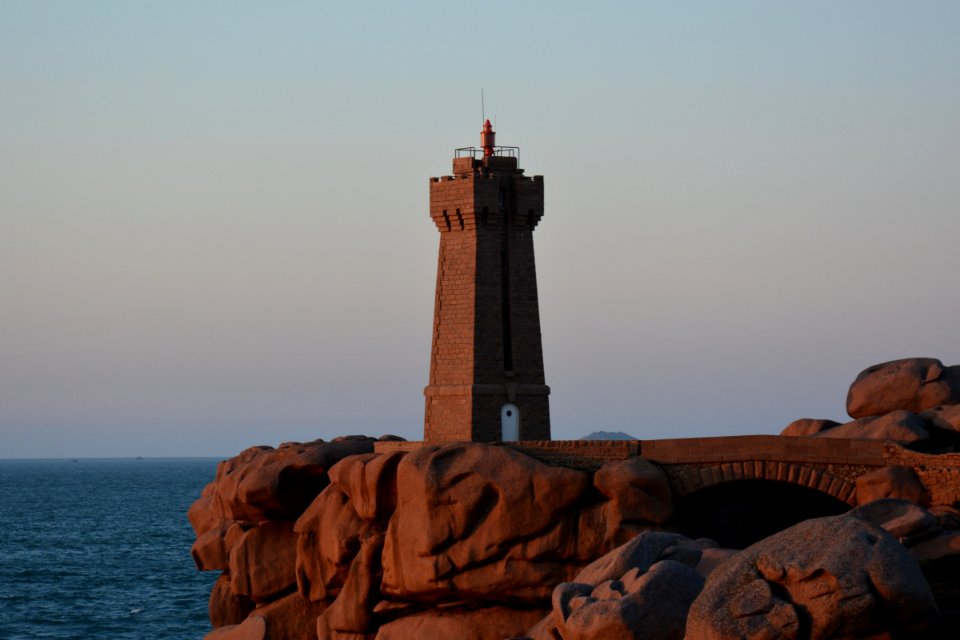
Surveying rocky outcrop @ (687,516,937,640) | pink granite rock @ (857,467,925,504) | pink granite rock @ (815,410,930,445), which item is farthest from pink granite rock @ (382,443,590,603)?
rocky outcrop @ (687,516,937,640)

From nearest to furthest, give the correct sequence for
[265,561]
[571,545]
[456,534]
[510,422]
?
1. [571,545]
2. [456,534]
3. [265,561]
4. [510,422]

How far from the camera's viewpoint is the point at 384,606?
39.7m

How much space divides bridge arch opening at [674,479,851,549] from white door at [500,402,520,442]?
8.08m

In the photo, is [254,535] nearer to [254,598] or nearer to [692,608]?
[254,598]

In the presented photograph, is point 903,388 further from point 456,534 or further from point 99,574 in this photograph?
point 99,574

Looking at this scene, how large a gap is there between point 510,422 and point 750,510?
30.4 ft

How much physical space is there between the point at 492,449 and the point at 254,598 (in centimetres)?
1135

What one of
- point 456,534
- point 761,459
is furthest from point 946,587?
point 456,534

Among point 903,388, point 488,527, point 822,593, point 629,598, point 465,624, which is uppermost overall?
point 903,388

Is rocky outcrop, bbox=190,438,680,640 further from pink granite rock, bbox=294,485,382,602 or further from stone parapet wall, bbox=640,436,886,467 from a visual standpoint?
stone parapet wall, bbox=640,436,886,467

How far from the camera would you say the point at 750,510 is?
43469mm

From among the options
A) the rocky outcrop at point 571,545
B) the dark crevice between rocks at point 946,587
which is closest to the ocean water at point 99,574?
the rocky outcrop at point 571,545

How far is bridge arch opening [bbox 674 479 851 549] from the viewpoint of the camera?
41656mm

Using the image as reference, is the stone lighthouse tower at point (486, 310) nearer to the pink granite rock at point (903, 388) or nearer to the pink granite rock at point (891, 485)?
the pink granite rock at point (903, 388)
